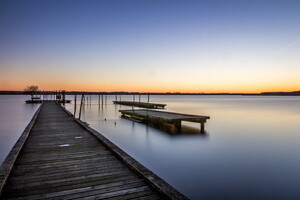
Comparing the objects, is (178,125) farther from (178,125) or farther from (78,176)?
(78,176)

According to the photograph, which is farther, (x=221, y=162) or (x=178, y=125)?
(x=178, y=125)

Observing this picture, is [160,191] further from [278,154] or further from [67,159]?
[278,154]

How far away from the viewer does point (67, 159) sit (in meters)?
5.56

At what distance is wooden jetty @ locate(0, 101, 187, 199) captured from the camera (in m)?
3.61

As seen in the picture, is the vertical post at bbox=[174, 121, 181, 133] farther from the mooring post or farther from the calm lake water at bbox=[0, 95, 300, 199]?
the calm lake water at bbox=[0, 95, 300, 199]

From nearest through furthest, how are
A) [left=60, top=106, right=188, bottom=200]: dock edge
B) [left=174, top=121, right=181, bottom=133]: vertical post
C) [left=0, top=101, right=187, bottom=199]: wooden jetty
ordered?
[left=60, top=106, right=188, bottom=200]: dock edge, [left=0, top=101, right=187, bottom=199]: wooden jetty, [left=174, top=121, right=181, bottom=133]: vertical post

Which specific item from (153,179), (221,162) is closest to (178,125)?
(221,162)

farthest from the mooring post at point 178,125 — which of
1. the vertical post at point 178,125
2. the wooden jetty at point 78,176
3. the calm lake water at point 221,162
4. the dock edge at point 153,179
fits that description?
the dock edge at point 153,179

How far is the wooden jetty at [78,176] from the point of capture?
361cm

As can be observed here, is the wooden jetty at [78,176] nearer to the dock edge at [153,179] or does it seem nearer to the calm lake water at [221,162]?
the dock edge at [153,179]

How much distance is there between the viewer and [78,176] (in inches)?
172

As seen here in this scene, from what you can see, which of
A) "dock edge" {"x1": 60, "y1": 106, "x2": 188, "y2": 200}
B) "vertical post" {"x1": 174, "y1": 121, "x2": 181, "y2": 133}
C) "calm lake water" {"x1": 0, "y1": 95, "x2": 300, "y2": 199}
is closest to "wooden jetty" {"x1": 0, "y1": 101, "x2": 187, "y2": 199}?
"dock edge" {"x1": 60, "y1": 106, "x2": 188, "y2": 200}

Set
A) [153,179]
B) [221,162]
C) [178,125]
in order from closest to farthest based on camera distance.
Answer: [153,179]
[221,162]
[178,125]

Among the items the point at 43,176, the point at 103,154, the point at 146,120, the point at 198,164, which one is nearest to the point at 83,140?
the point at 103,154
